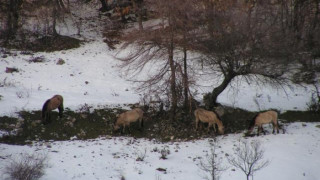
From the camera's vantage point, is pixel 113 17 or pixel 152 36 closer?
pixel 152 36

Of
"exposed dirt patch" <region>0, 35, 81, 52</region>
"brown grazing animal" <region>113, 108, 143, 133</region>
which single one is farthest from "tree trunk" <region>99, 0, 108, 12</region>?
"brown grazing animal" <region>113, 108, 143, 133</region>

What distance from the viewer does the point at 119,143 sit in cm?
1506

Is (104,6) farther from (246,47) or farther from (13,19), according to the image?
(246,47)

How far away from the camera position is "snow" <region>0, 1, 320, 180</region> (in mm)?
12242

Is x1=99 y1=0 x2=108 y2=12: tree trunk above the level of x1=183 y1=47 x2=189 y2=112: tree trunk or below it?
above

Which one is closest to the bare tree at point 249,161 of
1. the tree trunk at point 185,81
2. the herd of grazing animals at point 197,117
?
the herd of grazing animals at point 197,117

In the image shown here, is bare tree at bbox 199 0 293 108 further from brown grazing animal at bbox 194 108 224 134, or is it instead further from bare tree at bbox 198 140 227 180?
bare tree at bbox 198 140 227 180

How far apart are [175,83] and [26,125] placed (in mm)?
7596

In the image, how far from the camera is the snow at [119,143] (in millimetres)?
12242

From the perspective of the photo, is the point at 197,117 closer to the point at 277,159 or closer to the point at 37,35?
the point at 277,159

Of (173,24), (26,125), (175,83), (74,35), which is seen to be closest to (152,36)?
(173,24)

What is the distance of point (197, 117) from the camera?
17.1 meters

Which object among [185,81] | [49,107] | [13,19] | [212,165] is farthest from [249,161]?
[13,19]

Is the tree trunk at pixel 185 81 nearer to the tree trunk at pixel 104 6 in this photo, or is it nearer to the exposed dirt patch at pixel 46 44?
the exposed dirt patch at pixel 46 44
